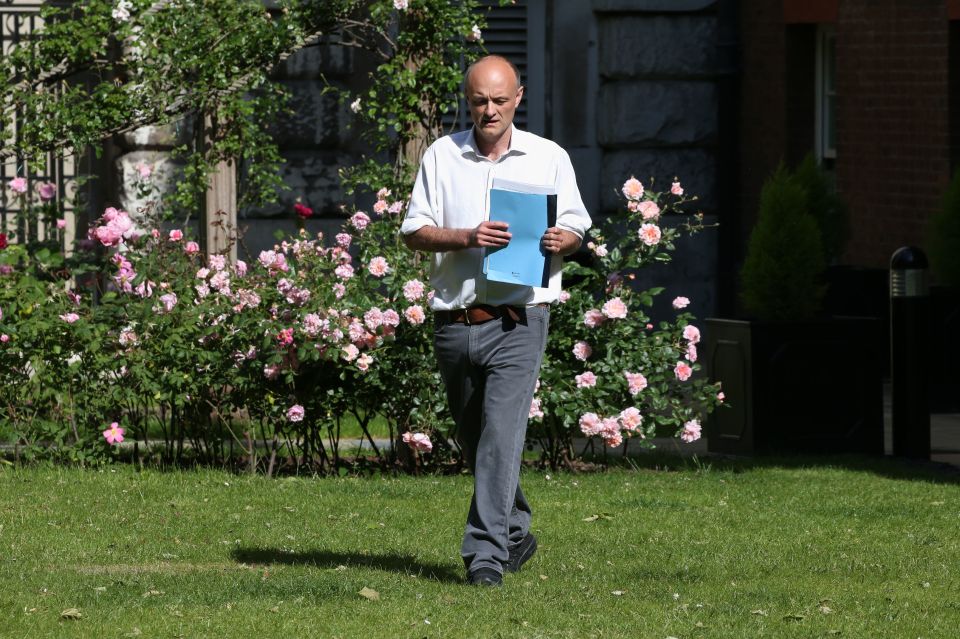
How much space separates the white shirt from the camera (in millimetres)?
6449

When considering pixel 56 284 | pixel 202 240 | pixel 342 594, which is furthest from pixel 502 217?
pixel 202 240

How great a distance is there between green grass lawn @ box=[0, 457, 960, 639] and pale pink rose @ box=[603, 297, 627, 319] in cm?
81

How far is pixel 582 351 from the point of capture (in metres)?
9.22

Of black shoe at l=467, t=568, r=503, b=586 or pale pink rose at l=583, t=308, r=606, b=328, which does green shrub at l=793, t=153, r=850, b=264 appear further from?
black shoe at l=467, t=568, r=503, b=586

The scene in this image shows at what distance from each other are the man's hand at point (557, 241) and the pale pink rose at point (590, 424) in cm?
268

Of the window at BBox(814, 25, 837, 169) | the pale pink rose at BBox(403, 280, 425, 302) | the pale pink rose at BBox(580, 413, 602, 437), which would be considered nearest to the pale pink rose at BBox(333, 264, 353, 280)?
the pale pink rose at BBox(403, 280, 425, 302)

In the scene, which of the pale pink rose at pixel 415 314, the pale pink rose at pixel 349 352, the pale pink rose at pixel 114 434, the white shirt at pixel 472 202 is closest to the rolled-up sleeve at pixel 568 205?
the white shirt at pixel 472 202

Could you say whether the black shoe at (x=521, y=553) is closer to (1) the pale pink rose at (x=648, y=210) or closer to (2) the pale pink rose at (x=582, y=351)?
(2) the pale pink rose at (x=582, y=351)

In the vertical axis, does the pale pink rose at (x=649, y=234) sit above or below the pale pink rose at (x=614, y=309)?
above

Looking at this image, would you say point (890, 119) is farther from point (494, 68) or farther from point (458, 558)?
point (494, 68)

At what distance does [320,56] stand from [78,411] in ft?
16.7

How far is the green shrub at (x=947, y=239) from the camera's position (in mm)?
13109

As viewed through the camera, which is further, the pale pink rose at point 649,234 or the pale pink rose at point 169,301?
the pale pink rose at point 169,301

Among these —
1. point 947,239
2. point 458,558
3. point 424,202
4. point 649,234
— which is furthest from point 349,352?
point 947,239
